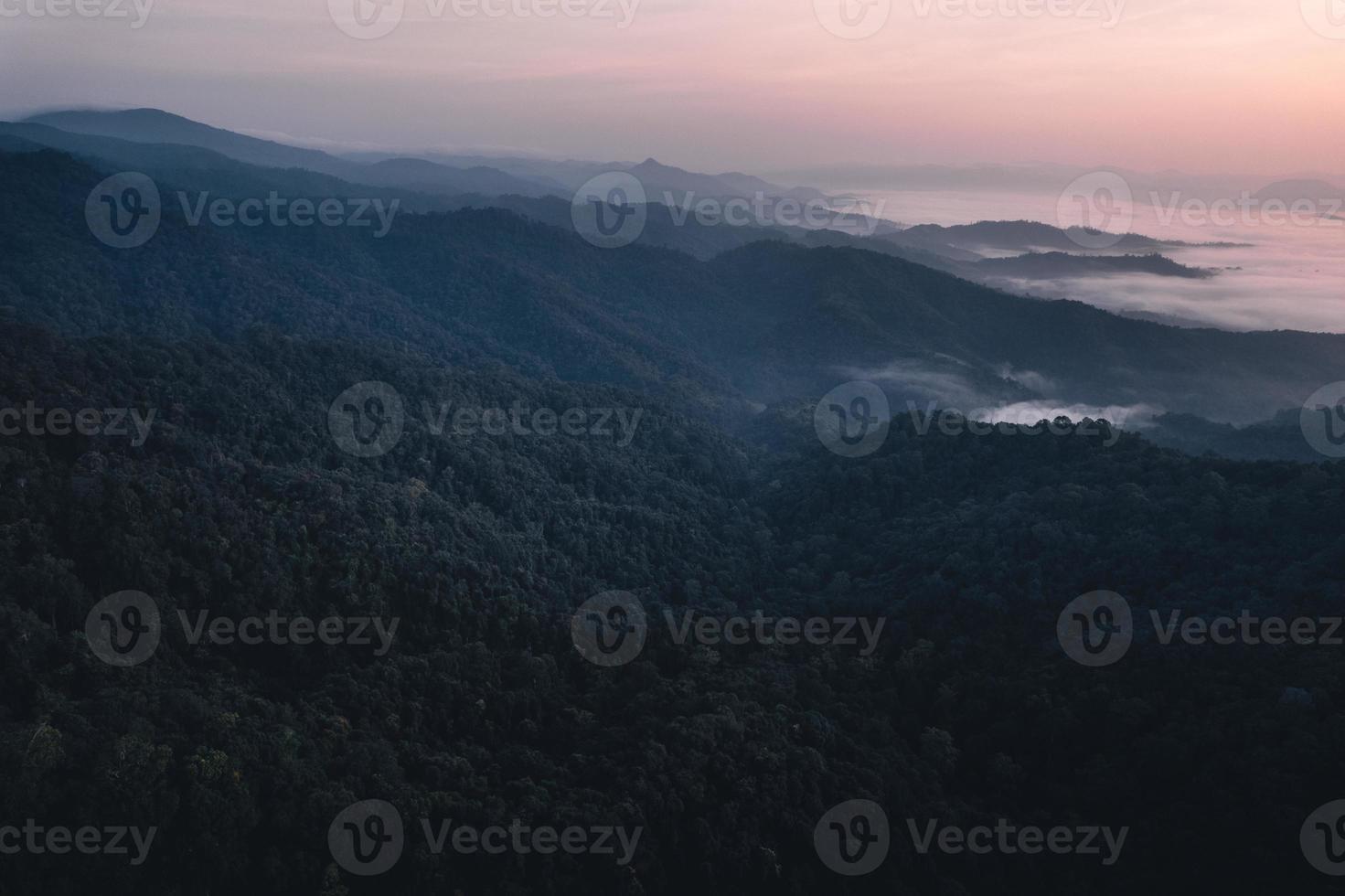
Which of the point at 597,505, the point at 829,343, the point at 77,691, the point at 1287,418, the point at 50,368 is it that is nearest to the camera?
the point at 77,691

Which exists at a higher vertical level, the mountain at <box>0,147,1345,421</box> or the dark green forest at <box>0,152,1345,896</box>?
the mountain at <box>0,147,1345,421</box>

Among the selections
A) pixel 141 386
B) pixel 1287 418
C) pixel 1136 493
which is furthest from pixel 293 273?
Answer: pixel 1287 418

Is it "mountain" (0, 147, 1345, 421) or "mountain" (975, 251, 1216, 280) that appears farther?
"mountain" (975, 251, 1216, 280)

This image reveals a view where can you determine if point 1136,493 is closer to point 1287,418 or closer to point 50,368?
point 1287,418

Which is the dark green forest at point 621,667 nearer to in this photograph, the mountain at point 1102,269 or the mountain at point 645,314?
the mountain at point 645,314

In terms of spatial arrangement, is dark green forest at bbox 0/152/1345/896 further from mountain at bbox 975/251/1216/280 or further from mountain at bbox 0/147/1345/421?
mountain at bbox 975/251/1216/280

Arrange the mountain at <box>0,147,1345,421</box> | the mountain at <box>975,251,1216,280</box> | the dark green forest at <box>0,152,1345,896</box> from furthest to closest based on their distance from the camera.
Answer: the mountain at <box>975,251,1216,280</box>
the mountain at <box>0,147,1345,421</box>
the dark green forest at <box>0,152,1345,896</box>

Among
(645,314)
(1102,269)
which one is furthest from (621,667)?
(1102,269)

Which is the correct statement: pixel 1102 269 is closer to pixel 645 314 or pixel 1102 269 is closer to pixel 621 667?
pixel 645 314

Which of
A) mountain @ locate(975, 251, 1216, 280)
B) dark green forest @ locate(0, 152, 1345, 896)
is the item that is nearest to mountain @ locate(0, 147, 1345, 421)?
dark green forest @ locate(0, 152, 1345, 896)
